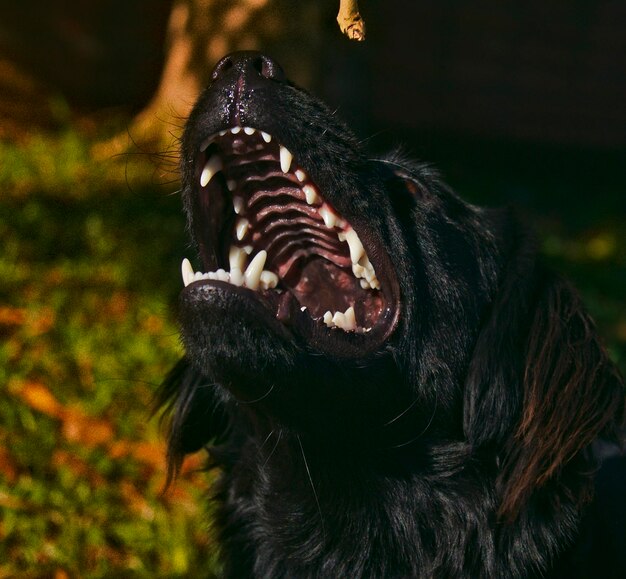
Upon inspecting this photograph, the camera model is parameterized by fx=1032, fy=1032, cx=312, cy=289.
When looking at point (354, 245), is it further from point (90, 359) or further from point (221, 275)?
point (90, 359)

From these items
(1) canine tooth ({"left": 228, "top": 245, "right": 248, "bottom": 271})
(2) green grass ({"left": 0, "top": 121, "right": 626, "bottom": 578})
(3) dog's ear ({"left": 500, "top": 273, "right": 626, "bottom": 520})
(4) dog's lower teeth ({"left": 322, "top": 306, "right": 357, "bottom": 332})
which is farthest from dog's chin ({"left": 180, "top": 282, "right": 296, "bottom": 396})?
(3) dog's ear ({"left": 500, "top": 273, "right": 626, "bottom": 520})

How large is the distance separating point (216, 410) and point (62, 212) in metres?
2.79

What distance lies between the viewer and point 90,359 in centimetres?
480

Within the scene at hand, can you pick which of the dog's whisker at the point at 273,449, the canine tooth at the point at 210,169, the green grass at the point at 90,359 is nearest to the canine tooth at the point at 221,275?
the canine tooth at the point at 210,169

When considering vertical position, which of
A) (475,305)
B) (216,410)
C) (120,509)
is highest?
(475,305)

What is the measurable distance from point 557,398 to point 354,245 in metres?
0.77

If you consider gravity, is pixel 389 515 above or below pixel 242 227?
below

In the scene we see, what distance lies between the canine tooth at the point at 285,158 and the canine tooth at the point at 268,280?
1.00 feet

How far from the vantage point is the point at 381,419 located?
301 centimetres

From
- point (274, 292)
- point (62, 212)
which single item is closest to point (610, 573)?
point (274, 292)

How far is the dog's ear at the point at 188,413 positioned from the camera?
352 cm

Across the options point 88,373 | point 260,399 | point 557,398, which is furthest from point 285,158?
point 88,373

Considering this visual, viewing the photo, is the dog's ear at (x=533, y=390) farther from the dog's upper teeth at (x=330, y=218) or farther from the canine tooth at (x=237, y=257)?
the canine tooth at (x=237, y=257)

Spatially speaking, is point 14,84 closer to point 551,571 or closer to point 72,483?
point 72,483
